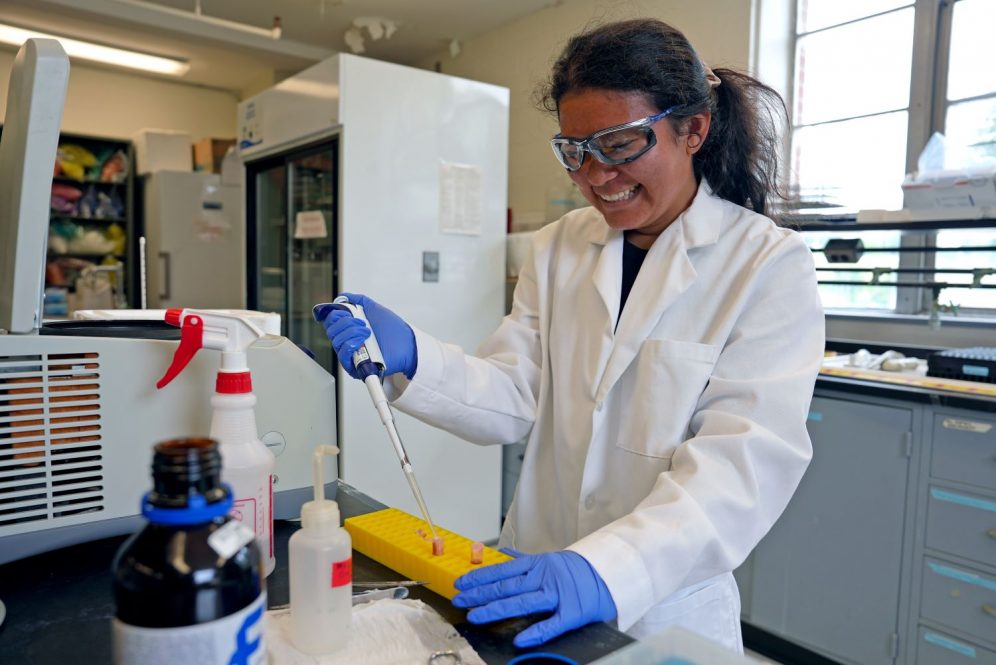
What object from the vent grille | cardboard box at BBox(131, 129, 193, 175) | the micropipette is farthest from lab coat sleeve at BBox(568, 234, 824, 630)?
cardboard box at BBox(131, 129, 193, 175)

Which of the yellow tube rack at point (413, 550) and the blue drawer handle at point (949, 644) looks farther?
the blue drawer handle at point (949, 644)

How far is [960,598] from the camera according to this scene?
72.4 inches

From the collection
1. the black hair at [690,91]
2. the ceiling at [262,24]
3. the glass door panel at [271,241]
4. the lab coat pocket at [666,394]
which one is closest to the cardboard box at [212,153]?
the ceiling at [262,24]

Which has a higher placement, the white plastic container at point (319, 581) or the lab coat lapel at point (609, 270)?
the lab coat lapel at point (609, 270)

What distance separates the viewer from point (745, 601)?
7.58ft

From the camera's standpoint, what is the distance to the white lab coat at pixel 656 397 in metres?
0.94

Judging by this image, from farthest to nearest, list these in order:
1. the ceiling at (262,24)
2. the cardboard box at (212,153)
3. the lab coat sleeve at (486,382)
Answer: the cardboard box at (212,153), the ceiling at (262,24), the lab coat sleeve at (486,382)

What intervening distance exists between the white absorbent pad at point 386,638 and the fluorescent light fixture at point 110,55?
4961 millimetres

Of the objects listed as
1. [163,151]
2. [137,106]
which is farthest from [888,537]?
[137,106]

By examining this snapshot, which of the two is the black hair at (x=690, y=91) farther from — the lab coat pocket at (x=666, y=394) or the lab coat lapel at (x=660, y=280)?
the lab coat pocket at (x=666, y=394)

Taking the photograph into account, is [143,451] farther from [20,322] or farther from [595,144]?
[595,144]

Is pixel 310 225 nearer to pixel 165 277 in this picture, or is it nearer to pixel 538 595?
pixel 165 277

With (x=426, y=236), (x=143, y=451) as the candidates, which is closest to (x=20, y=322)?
(x=143, y=451)

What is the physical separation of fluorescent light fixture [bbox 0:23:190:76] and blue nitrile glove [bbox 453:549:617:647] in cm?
500
